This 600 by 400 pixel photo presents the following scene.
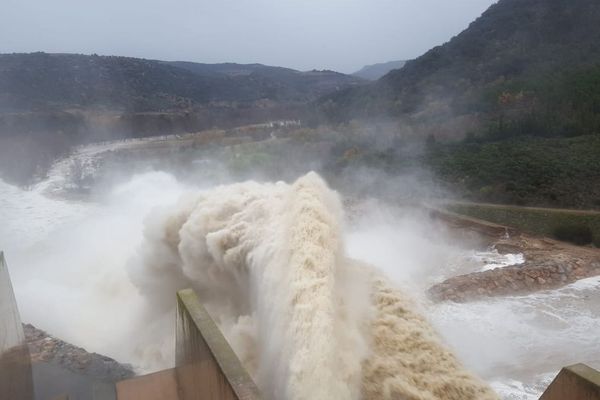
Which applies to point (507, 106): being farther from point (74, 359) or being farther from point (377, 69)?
point (377, 69)

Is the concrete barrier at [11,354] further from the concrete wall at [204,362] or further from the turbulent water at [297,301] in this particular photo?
the concrete wall at [204,362]

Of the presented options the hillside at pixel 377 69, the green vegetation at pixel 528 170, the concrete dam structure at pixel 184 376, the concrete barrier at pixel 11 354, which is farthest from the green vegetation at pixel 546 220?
the hillside at pixel 377 69

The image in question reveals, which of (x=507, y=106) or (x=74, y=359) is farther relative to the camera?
(x=507, y=106)

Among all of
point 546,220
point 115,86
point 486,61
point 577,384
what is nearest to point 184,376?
point 577,384

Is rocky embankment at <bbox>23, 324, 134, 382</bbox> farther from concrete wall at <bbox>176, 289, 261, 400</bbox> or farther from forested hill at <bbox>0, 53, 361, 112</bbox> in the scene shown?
forested hill at <bbox>0, 53, 361, 112</bbox>

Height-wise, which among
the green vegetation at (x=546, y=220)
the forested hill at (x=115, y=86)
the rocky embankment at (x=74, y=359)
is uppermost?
the forested hill at (x=115, y=86)
